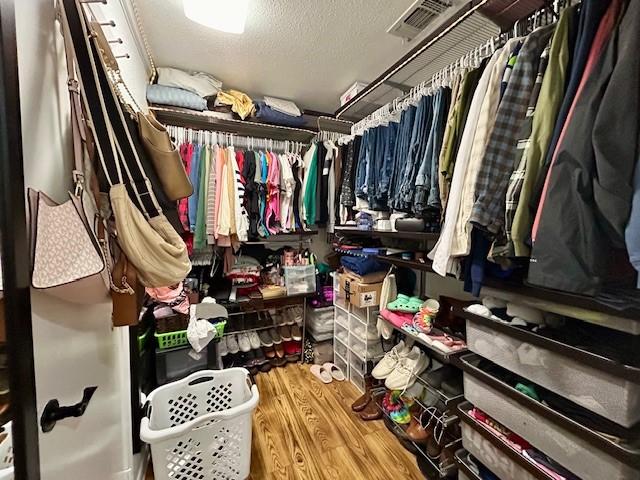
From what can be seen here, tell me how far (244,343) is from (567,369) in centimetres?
206

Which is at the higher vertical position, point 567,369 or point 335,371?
point 567,369

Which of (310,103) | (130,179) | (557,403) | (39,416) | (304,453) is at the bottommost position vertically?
(304,453)

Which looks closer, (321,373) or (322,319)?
(321,373)

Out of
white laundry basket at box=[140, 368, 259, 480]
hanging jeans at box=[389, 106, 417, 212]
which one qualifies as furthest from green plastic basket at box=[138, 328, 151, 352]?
hanging jeans at box=[389, 106, 417, 212]

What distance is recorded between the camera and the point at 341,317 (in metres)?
2.21

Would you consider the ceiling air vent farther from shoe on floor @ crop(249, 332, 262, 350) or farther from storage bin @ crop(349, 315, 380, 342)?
shoe on floor @ crop(249, 332, 262, 350)

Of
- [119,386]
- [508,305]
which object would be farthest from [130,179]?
[508,305]

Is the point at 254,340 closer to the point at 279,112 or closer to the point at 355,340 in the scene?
the point at 355,340

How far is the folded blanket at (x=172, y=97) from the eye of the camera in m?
1.85

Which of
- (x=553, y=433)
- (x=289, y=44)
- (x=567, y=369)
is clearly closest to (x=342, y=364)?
(x=553, y=433)

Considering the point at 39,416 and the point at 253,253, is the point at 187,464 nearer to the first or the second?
the point at 39,416

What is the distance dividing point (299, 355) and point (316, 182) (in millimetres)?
1558

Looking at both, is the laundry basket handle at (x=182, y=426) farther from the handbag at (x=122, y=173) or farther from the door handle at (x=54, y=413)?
the handbag at (x=122, y=173)

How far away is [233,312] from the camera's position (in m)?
2.17
